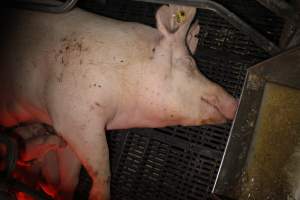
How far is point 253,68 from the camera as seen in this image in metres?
1.75

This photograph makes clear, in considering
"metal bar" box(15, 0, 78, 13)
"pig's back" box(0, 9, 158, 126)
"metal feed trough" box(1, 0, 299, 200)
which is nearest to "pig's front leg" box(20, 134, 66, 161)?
"pig's back" box(0, 9, 158, 126)

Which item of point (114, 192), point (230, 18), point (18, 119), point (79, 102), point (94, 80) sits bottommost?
point (114, 192)

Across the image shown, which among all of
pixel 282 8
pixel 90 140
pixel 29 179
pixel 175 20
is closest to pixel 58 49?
pixel 90 140

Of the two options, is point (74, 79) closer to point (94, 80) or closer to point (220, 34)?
point (94, 80)

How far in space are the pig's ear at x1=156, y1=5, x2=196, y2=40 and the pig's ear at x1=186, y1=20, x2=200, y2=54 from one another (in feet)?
0.62

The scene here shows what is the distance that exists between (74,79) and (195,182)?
1.09 meters

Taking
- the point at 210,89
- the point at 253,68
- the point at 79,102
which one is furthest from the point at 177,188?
the point at 253,68

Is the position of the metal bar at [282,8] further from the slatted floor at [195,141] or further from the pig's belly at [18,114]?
the pig's belly at [18,114]

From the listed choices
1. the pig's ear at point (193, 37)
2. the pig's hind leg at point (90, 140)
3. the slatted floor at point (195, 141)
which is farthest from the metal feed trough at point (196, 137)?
the pig's hind leg at point (90, 140)

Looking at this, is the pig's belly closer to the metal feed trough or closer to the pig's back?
the pig's back

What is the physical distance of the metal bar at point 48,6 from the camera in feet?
6.92

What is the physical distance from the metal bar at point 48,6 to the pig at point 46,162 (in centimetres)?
92

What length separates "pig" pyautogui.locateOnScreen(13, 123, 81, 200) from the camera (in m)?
2.53

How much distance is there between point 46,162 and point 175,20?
153 cm
